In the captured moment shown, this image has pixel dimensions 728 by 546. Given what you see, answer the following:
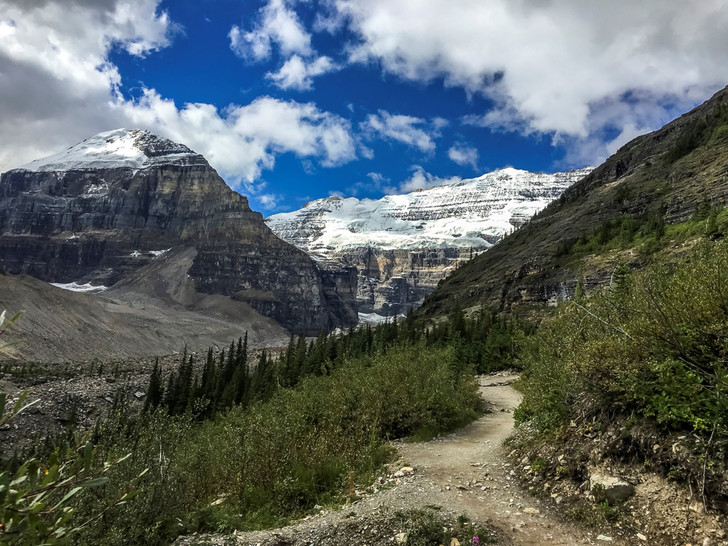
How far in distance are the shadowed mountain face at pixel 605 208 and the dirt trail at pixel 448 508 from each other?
5714 cm

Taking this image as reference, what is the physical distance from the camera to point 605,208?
101 metres

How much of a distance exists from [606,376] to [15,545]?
29.4ft

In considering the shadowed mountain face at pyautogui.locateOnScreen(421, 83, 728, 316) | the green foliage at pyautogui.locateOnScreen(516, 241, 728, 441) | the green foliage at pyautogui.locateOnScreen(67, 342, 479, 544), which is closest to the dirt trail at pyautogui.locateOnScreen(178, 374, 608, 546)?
the green foliage at pyautogui.locateOnScreen(67, 342, 479, 544)

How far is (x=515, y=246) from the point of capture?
123 m

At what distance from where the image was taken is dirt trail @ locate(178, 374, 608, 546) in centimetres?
695

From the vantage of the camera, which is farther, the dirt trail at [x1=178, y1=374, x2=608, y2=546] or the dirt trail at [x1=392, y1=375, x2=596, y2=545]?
the dirt trail at [x1=392, y1=375, x2=596, y2=545]

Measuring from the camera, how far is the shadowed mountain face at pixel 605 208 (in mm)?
75562

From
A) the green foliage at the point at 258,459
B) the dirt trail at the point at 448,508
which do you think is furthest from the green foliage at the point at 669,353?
the green foliage at the point at 258,459

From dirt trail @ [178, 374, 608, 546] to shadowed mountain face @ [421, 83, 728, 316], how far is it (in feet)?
187

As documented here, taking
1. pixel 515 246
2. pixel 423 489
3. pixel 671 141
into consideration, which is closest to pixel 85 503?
pixel 423 489

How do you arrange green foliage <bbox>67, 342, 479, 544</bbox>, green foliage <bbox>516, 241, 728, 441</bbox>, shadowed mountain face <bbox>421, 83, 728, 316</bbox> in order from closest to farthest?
green foliage <bbox>516, 241, 728, 441</bbox> → green foliage <bbox>67, 342, 479, 544</bbox> → shadowed mountain face <bbox>421, 83, 728, 316</bbox>

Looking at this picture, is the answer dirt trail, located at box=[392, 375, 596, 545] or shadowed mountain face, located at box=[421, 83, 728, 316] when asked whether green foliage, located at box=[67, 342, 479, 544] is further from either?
shadowed mountain face, located at box=[421, 83, 728, 316]

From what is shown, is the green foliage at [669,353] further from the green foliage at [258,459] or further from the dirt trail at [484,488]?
the green foliage at [258,459]

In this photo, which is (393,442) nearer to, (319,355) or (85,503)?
(85,503)
